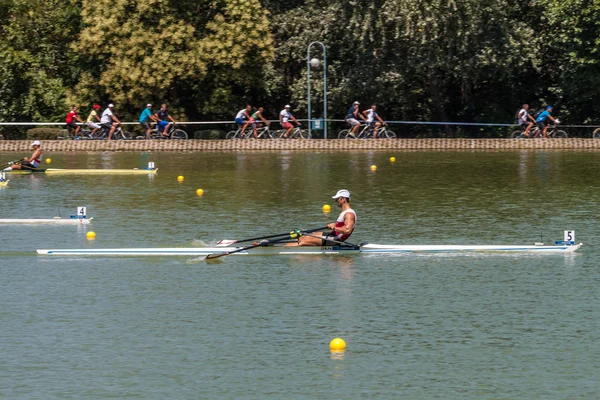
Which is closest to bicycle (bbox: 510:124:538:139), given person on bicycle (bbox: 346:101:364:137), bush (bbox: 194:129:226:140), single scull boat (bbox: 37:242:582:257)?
person on bicycle (bbox: 346:101:364:137)

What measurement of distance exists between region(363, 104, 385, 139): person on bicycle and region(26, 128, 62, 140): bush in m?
12.2

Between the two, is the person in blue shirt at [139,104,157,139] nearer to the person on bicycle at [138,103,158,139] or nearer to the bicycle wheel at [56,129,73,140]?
the person on bicycle at [138,103,158,139]

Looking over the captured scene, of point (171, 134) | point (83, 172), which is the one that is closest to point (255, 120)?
point (171, 134)

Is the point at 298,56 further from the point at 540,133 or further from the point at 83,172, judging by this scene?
the point at 83,172

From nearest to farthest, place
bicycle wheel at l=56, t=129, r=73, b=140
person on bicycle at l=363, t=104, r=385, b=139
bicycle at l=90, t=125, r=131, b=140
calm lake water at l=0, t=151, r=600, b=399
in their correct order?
calm lake water at l=0, t=151, r=600, b=399 → person on bicycle at l=363, t=104, r=385, b=139 → bicycle at l=90, t=125, r=131, b=140 → bicycle wheel at l=56, t=129, r=73, b=140

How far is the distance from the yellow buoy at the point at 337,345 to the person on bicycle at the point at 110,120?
30.0 m

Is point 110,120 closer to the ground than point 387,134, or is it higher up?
higher up

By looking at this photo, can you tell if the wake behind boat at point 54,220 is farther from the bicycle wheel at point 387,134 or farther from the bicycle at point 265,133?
the bicycle wheel at point 387,134

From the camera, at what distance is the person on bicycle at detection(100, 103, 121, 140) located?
4284 centimetres

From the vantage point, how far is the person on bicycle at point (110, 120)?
42.8m

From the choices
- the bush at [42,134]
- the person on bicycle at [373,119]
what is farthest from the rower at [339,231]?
the bush at [42,134]

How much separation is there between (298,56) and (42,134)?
10496 mm

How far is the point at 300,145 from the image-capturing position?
42906mm

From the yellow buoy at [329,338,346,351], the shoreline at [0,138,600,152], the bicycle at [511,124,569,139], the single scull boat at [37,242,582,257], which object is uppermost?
the bicycle at [511,124,569,139]
